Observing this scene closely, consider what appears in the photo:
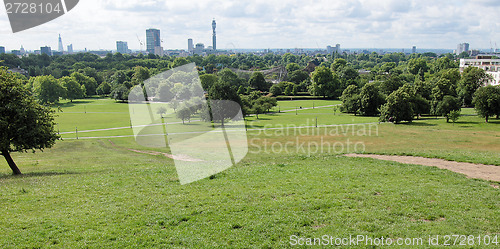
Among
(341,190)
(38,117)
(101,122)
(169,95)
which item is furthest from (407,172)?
(169,95)

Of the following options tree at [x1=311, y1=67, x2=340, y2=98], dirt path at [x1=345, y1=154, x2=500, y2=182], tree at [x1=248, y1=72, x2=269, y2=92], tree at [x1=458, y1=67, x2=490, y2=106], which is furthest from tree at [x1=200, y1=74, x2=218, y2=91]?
dirt path at [x1=345, y1=154, x2=500, y2=182]

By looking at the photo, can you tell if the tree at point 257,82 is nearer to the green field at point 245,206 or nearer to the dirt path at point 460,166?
the dirt path at point 460,166

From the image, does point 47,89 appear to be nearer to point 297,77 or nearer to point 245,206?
point 297,77

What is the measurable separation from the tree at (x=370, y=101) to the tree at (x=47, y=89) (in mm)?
84021

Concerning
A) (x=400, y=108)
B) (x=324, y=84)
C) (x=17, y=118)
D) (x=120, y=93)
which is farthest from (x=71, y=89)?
(x=17, y=118)

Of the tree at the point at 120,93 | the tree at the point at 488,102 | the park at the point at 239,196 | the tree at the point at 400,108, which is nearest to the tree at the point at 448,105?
the tree at the point at 488,102

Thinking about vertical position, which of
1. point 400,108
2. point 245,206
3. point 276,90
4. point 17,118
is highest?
point 276,90

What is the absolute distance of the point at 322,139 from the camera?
38.9 m

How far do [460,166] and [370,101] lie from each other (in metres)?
51.4

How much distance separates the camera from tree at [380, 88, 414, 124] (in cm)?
5441

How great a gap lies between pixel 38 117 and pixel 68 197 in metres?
8.33

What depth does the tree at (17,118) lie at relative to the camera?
61.3ft

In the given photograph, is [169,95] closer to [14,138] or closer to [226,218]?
[14,138]

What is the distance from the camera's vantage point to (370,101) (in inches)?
2734
